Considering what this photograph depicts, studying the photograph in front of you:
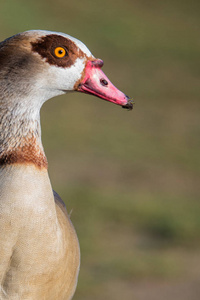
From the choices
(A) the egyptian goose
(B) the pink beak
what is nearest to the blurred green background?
(A) the egyptian goose

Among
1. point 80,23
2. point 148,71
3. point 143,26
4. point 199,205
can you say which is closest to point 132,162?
point 199,205

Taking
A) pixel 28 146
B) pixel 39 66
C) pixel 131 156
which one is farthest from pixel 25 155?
pixel 131 156

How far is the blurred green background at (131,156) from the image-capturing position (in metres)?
5.88

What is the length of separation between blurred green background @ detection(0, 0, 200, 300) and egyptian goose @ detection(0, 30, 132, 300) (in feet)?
9.46

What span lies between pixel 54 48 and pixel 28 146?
1.14ft

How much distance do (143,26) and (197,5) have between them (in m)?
2.71

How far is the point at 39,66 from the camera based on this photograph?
240 centimetres

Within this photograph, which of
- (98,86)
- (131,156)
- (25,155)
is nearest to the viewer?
(25,155)

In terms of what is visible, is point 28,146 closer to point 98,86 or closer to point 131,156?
point 98,86

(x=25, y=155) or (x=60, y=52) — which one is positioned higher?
(x=60, y=52)

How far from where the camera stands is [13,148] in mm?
2389

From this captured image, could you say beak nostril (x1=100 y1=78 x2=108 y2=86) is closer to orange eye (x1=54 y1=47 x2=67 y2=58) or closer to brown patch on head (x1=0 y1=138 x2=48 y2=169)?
orange eye (x1=54 y1=47 x2=67 y2=58)

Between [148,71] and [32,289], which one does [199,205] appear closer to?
[32,289]

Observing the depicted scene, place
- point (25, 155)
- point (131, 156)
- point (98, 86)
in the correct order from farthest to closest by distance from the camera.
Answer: point (131, 156)
point (98, 86)
point (25, 155)
